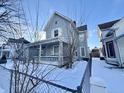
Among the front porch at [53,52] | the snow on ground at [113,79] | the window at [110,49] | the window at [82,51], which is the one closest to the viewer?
the snow on ground at [113,79]

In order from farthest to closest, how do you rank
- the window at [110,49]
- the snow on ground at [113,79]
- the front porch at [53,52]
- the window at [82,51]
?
the window at [82,51], the front porch at [53,52], the window at [110,49], the snow on ground at [113,79]

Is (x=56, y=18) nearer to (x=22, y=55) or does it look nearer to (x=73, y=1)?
(x=73, y=1)

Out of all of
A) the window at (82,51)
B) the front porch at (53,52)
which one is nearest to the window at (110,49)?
the front porch at (53,52)

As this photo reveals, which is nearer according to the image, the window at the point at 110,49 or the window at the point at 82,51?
the window at the point at 110,49

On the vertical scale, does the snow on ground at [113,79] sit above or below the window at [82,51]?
below

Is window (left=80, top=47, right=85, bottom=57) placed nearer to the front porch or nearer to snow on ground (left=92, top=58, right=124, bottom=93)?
the front porch

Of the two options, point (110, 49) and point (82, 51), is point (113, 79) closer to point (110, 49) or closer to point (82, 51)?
point (110, 49)

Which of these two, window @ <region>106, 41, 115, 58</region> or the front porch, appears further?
the front porch

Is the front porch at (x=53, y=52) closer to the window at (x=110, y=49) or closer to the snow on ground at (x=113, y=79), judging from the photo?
the snow on ground at (x=113, y=79)

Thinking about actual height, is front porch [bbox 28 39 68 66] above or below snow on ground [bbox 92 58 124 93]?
above

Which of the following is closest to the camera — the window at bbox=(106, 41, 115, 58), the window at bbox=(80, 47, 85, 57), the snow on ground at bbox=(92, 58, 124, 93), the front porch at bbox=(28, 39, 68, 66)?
the snow on ground at bbox=(92, 58, 124, 93)

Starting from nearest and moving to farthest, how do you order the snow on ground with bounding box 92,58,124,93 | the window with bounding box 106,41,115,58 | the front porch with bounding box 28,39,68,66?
the snow on ground with bounding box 92,58,124,93 → the window with bounding box 106,41,115,58 → the front porch with bounding box 28,39,68,66

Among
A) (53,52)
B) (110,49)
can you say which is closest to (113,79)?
(110,49)

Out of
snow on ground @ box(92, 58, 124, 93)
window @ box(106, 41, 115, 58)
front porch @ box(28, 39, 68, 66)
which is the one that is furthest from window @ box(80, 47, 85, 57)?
snow on ground @ box(92, 58, 124, 93)
